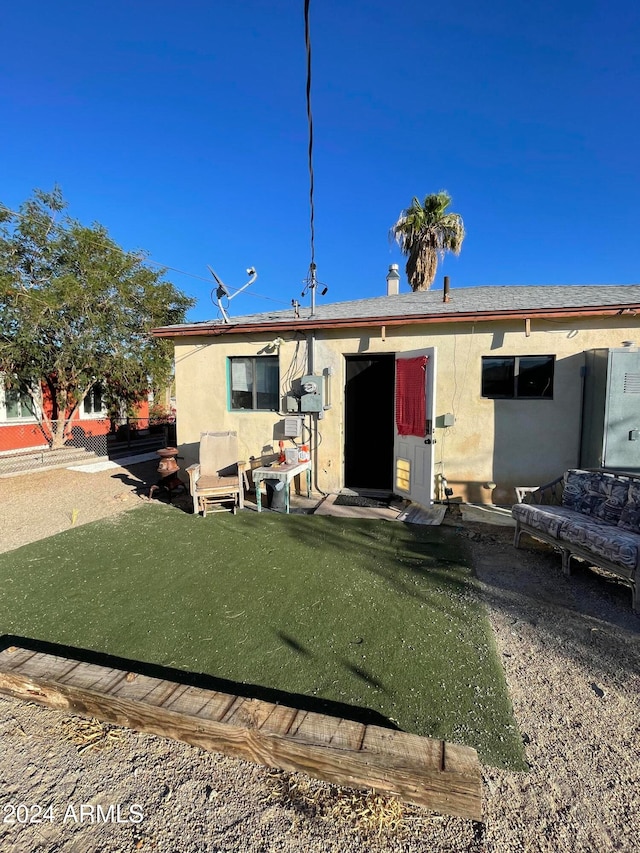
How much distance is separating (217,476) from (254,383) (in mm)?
1844

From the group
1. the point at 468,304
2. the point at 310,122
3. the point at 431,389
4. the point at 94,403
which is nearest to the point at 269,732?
the point at 431,389

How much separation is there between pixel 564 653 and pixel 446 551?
1.76m

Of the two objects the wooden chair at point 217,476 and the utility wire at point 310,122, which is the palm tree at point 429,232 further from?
the wooden chair at point 217,476

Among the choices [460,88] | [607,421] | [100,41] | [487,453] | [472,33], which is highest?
[100,41]

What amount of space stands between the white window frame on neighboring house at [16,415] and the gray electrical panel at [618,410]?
14.4 meters

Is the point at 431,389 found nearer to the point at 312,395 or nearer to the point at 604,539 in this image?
the point at 312,395

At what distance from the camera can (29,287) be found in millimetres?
10789

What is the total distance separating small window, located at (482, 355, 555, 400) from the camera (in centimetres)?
585

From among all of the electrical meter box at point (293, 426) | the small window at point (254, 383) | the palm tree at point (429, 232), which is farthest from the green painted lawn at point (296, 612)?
the palm tree at point (429, 232)

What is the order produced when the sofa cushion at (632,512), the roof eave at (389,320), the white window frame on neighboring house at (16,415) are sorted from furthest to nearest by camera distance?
the white window frame on neighboring house at (16,415)
the roof eave at (389,320)
the sofa cushion at (632,512)

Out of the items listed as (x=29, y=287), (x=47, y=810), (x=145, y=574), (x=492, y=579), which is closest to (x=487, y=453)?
(x=492, y=579)

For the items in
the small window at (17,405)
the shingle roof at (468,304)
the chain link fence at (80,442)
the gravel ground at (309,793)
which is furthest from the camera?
the small window at (17,405)

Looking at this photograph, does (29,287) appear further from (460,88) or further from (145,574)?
(460,88)

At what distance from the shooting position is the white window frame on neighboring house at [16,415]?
11617 mm
